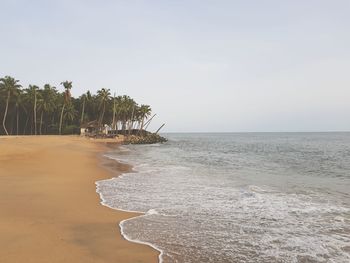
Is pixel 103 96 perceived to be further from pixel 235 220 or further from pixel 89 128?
pixel 235 220

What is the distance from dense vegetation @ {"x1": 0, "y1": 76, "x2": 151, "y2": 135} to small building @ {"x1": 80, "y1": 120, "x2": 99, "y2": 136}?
1.25 meters

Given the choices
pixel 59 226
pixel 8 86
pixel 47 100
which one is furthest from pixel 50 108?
pixel 59 226

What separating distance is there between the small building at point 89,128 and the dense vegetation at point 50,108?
1254 millimetres

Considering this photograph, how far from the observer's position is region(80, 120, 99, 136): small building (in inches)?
3024

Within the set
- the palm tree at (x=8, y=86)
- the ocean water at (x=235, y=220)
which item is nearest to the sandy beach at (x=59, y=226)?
the ocean water at (x=235, y=220)

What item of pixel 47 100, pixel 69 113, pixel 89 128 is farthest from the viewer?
pixel 89 128

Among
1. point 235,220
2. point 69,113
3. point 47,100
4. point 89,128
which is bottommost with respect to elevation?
point 235,220

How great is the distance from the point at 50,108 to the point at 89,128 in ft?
41.9

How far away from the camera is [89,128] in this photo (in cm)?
8412

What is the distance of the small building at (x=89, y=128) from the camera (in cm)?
7681

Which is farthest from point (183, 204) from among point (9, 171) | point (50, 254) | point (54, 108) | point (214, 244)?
point (54, 108)

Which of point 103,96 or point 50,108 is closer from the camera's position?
point 50,108

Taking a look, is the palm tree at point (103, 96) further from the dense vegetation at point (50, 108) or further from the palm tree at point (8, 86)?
the palm tree at point (8, 86)

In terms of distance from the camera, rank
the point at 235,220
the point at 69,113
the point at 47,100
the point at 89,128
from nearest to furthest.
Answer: the point at 235,220, the point at 47,100, the point at 69,113, the point at 89,128
